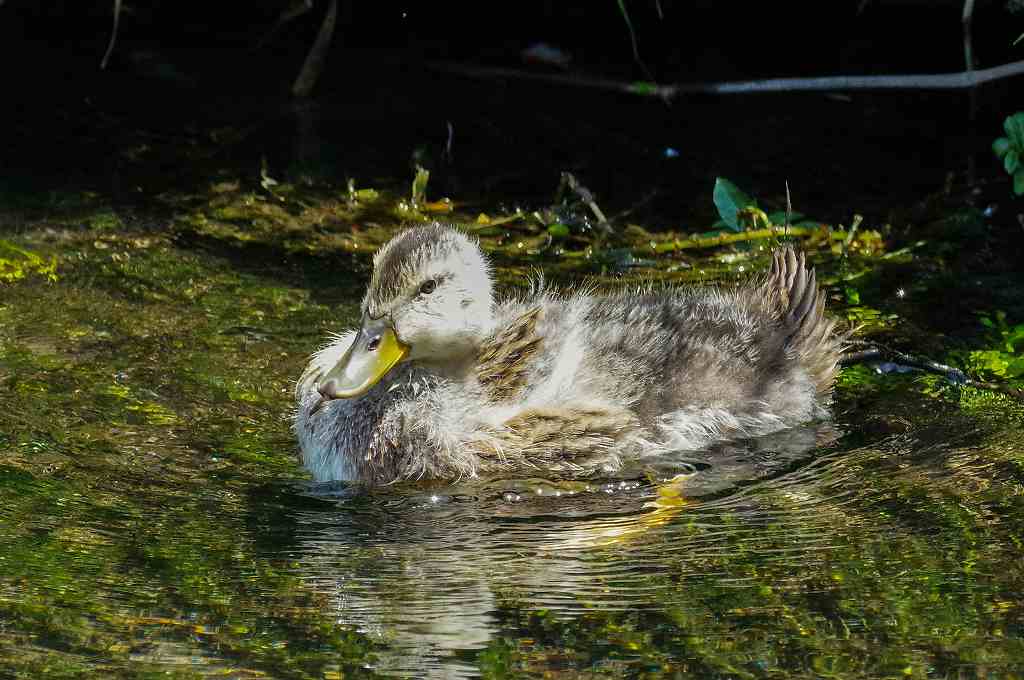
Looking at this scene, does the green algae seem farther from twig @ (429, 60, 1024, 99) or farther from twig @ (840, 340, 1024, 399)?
twig @ (429, 60, 1024, 99)

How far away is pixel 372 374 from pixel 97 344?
4.79ft

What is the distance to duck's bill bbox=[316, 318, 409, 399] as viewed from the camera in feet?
18.0

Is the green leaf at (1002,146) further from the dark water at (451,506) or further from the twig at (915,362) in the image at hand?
the twig at (915,362)

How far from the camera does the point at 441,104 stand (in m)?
9.66

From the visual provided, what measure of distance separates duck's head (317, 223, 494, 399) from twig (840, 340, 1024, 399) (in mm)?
1617

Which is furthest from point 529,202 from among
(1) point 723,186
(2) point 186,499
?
(2) point 186,499

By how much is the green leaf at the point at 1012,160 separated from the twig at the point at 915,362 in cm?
126

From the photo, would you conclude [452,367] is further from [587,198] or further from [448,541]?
[587,198]

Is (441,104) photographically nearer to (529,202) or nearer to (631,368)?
(529,202)

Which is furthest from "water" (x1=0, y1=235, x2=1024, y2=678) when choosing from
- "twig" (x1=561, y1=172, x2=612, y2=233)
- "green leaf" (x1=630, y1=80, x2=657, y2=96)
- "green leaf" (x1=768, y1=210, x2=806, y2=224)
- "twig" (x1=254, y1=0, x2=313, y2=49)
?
"twig" (x1=254, y1=0, x2=313, y2=49)

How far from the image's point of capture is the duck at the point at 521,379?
5586 mm

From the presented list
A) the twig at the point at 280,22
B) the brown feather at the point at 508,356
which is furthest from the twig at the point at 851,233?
the twig at the point at 280,22

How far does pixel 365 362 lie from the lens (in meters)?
5.57

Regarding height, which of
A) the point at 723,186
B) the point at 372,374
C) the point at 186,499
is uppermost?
the point at 723,186
